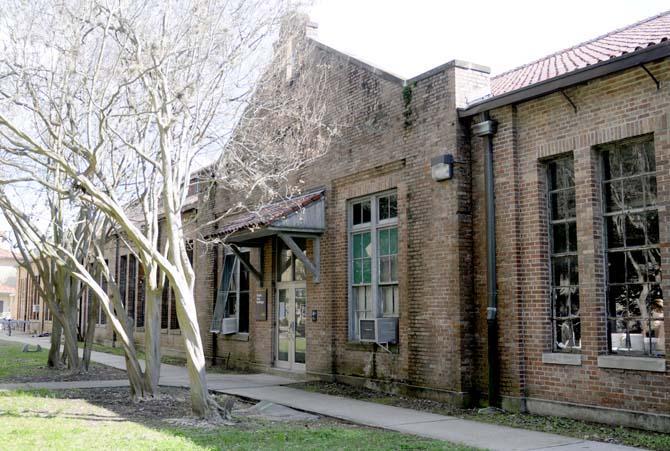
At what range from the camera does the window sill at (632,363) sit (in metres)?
8.76

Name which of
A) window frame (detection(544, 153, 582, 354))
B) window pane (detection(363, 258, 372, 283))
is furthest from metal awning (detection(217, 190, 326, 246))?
window frame (detection(544, 153, 582, 354))

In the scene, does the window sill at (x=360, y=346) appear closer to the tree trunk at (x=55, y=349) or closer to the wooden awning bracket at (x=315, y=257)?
the wooden awning bracket at (x=315, y=257)

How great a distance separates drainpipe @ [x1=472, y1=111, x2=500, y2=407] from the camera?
10.9m

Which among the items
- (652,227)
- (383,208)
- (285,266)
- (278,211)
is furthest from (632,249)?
(285,266)

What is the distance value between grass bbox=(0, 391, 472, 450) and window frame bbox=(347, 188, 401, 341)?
3.86m

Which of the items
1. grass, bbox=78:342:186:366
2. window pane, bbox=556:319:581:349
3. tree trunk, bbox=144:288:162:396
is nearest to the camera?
window pane, bbox=556:319:581:349

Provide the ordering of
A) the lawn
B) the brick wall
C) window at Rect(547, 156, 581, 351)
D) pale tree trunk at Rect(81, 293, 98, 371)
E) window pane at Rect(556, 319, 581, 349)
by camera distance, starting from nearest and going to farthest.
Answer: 1. the brick wall
2. window pane at Rect(556, 319, 581, 349)
3. window at Rect(547, 156, 581, 351)
4. the lawn
5. pale tree trunk at Rect(81, 293, 98, 371)

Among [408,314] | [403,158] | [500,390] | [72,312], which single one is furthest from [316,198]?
[72,312]

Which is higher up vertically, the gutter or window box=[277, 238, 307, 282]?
the gutter

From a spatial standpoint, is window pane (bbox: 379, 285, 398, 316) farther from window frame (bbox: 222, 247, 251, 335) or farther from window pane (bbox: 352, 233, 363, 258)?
window frame (bbox: 222, 247, 251, 335)

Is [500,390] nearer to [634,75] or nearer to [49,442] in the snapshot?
[634,75]

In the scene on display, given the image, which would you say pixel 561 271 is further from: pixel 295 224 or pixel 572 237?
pixel 295 224

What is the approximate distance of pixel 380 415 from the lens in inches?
421

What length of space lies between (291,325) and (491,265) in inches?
259
